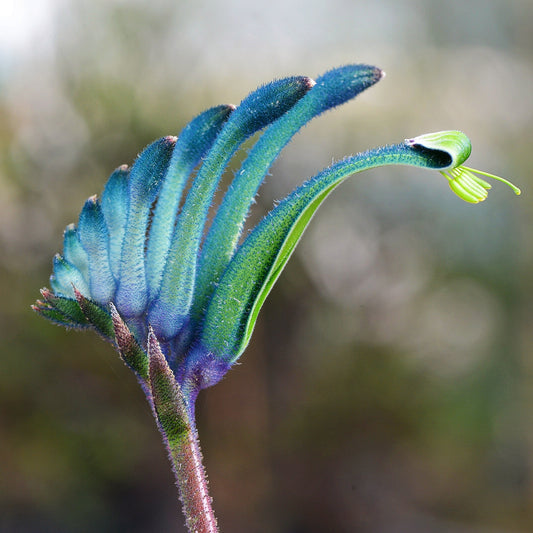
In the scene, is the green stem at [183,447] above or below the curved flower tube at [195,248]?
below

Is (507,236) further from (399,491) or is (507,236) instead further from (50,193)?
(50,193)

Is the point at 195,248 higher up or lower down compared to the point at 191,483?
higher up

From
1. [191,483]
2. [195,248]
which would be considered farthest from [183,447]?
[195,248]

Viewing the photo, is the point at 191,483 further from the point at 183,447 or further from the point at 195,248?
the point at 195,248

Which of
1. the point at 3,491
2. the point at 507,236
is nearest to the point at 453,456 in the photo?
the point at 507,236

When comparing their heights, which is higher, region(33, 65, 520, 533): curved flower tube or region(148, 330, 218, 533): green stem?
region(33, 65, 520, 533): curved flower tube
